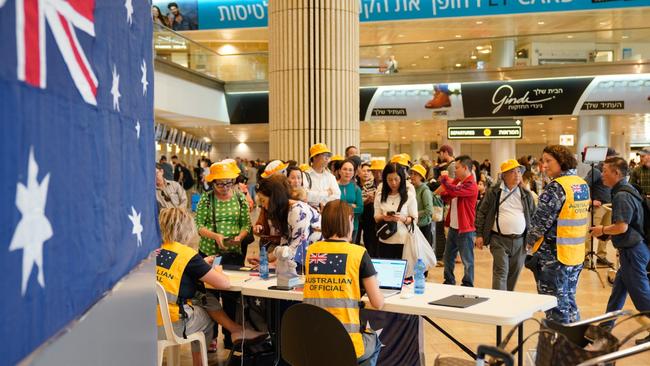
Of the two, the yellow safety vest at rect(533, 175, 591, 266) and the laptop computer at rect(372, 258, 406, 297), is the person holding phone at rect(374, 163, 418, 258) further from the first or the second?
the laptop computer at rect(372, 258, 406, 297)

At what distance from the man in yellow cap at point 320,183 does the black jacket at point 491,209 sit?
5.24 feet

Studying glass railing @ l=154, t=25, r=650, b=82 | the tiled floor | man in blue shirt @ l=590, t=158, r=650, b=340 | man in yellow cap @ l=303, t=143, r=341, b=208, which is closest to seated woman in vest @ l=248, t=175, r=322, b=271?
the tiled floor

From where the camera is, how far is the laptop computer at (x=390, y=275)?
440 cm

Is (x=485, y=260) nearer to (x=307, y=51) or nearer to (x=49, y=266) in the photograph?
(x=307, y=51)

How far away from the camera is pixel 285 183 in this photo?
5.17 metres

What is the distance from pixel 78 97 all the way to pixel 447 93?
16790 millimetres

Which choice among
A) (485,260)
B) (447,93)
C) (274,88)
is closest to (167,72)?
(274,88)

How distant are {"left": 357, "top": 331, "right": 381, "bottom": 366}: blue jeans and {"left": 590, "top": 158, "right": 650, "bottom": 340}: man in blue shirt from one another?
108 inches

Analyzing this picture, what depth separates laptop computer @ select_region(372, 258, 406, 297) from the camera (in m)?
4.40

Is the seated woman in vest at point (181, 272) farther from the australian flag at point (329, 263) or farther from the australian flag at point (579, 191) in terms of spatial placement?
the australian flag at point (579, 191)

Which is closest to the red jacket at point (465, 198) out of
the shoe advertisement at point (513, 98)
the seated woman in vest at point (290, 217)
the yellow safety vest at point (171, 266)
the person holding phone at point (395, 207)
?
the person holding phone at point (395, 207)

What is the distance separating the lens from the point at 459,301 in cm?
414

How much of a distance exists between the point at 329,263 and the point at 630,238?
3175mm

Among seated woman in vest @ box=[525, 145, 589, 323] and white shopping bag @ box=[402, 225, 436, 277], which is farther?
white shopping bag @ box=[402, 225, 436, 277]
